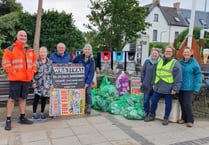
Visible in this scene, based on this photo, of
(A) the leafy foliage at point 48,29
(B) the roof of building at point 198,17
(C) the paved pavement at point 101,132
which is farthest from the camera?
(B) the roof of building at point 198,17

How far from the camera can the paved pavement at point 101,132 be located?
3.58 m

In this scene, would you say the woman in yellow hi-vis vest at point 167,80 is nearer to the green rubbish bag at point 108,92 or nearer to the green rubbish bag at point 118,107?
the green rubbish bag at point 118,107

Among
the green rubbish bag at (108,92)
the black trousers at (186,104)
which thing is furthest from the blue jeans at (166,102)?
the green rubbish bag at (108,92)

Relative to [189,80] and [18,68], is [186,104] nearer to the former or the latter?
[189,80]

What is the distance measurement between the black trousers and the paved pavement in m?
0.23

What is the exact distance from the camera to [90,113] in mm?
5047

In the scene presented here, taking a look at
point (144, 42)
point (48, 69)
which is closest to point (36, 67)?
point (48, 69)

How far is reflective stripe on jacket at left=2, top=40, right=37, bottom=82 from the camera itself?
3836 millimetres

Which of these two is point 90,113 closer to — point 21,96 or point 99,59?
point 21,96

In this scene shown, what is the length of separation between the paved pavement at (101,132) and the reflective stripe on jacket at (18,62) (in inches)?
41.4

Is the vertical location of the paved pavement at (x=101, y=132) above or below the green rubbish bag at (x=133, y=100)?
below

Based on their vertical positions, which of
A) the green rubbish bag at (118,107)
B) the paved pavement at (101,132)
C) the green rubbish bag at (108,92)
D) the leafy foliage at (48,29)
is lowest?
the paved pavement at (101,132)

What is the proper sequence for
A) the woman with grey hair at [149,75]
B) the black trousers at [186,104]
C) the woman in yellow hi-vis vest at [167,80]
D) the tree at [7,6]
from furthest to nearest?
the tree at [7,6] → the woman with grey hair at [149,75] → the black trousers at [186,104] → the woman in yellow hi-vis vest at [167,80]

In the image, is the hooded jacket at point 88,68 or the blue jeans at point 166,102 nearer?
the blue jeans at point 166,102
